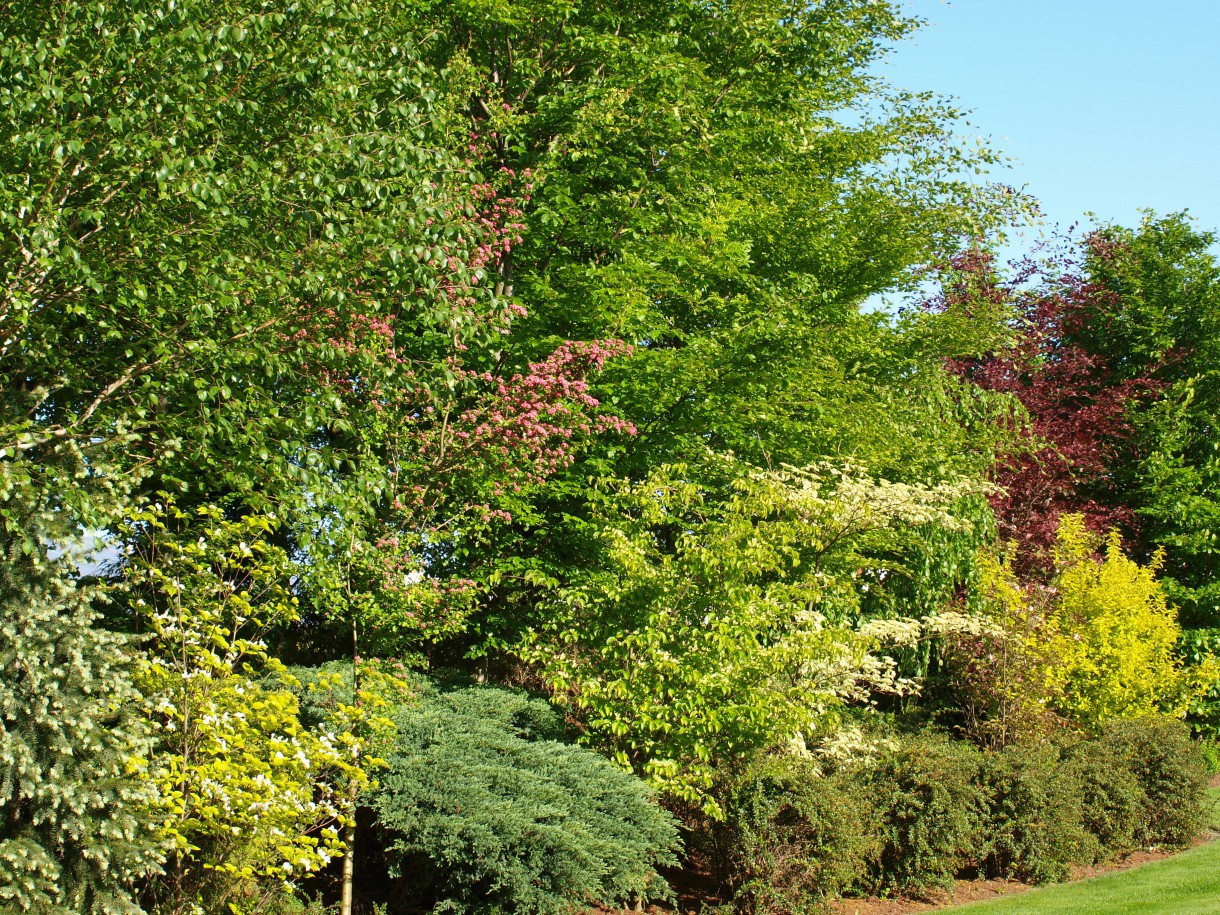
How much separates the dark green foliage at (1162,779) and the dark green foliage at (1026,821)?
1.75 m

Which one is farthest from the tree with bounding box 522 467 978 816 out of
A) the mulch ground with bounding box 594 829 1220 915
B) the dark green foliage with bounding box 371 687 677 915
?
the mulch ground with bounding box 594 829 1220 915

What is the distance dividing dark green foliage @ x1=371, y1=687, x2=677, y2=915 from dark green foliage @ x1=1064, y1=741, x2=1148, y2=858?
18.9 ft

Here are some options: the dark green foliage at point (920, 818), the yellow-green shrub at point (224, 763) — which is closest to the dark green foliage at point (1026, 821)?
the dark green foliage at point (920, 818)

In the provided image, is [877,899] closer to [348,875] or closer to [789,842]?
[789,842]

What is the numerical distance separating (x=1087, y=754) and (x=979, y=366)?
8.49 m

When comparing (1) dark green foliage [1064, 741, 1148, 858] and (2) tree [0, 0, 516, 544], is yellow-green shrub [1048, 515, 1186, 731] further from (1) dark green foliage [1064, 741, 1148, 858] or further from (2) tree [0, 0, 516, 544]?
(2) tree [0, 0, 516, 544]

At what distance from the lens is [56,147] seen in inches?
235

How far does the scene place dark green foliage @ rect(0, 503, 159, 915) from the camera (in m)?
6.10

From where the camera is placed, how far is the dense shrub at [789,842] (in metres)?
8.62

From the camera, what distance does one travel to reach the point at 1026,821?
10.7 m

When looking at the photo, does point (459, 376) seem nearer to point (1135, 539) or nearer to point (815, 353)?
point (815, 353)

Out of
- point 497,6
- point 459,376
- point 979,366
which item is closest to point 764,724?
point 459,376

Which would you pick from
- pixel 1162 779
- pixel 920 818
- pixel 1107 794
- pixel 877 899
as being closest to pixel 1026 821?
pixel 920 818

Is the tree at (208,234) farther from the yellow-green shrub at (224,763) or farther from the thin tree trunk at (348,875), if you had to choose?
the thin tree trunk at (348,875)
